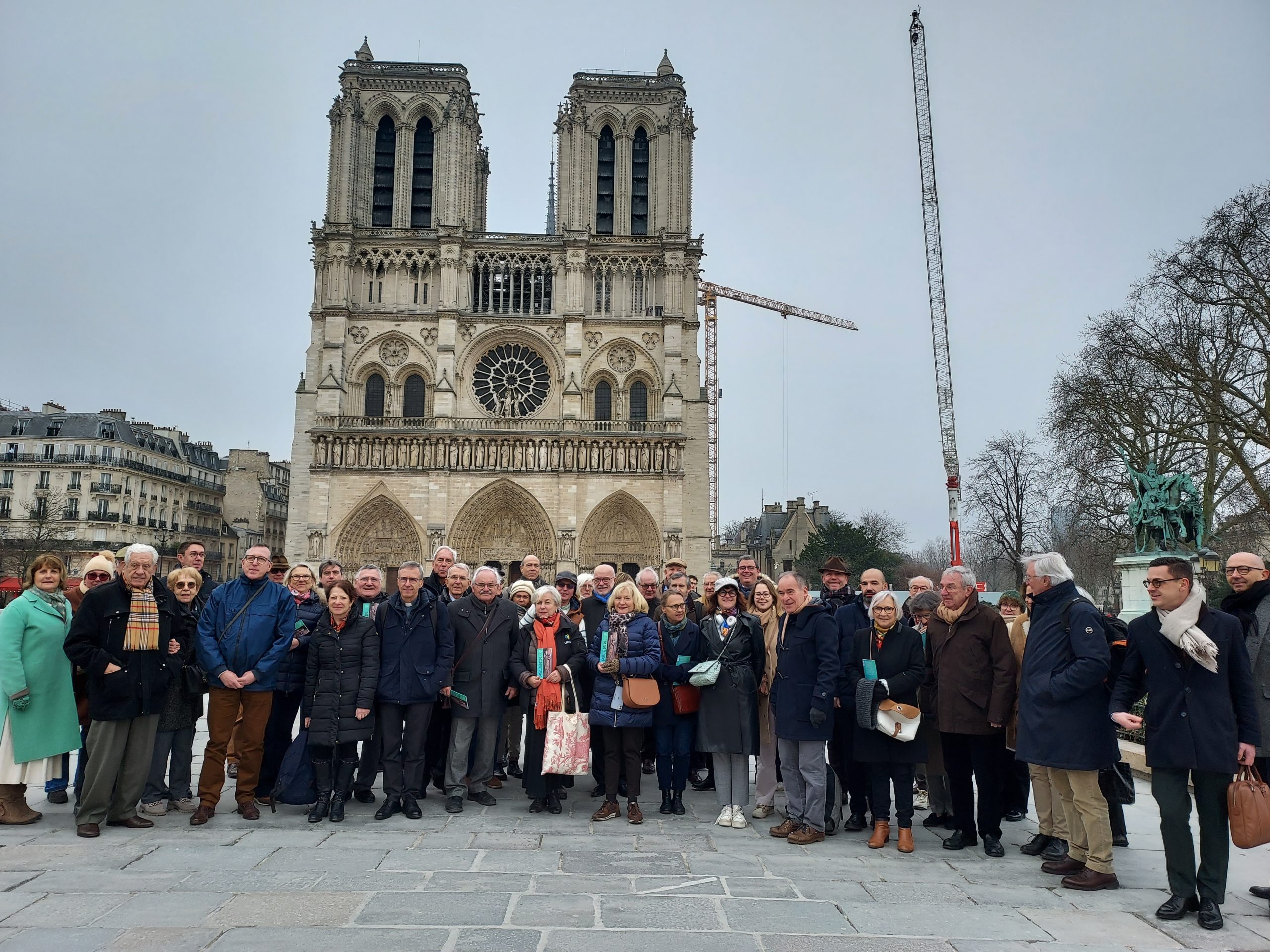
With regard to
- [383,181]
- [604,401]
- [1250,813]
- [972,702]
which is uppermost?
[383,181]

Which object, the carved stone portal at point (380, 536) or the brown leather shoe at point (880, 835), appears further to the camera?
the carved stone portal at point (380, 536)

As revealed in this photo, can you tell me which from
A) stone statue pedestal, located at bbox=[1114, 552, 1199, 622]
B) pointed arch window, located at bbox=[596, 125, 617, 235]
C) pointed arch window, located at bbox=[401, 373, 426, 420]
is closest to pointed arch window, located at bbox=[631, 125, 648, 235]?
pointed arch window, located at bbox=[596, 125, 617, 235]

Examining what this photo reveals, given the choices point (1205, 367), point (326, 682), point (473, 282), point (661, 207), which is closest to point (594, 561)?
point (473, 282)

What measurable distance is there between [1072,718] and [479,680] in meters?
3.75

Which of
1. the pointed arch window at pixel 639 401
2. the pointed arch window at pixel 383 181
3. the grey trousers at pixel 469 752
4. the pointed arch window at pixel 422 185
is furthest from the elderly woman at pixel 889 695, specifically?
the pointed arch window at pixel 383 181

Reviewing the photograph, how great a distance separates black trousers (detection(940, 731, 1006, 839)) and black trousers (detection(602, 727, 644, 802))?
1.99m

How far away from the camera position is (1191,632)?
413cm

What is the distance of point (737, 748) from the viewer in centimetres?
562

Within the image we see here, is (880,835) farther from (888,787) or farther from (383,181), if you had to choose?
(383,181)

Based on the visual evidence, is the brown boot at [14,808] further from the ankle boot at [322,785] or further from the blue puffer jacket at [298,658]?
the ankle boot at [322,785]

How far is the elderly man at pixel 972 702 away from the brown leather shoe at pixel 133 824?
16.1 ft

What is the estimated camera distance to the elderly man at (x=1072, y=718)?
452 cm

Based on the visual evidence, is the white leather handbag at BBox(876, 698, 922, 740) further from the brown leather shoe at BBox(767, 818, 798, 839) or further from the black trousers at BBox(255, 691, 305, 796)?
the black trousers at BBox(255, 691, 305, 796)

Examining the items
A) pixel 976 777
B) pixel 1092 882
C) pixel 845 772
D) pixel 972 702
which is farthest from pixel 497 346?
pixel 1092 882
